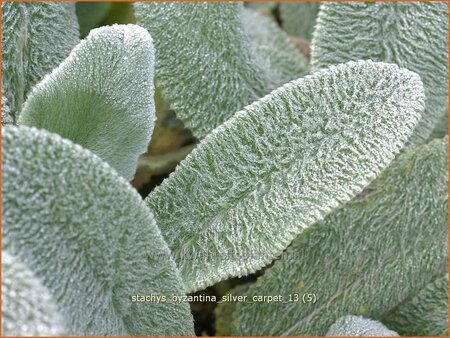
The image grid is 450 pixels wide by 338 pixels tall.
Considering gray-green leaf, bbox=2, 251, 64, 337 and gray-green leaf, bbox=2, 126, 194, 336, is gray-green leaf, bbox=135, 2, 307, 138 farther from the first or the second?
gray-green leaf, bbox=2, 251, 64, 337

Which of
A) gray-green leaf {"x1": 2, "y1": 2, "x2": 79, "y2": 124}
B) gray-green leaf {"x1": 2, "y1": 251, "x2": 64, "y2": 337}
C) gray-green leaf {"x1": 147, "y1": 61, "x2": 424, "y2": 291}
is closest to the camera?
gray-green leaf {"x1": 2, "y1": 251, "x2": 64, "y2": 337}

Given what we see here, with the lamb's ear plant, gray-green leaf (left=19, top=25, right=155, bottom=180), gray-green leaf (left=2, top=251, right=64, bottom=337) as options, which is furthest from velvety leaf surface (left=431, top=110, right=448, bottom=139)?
gray-green leaf (left=2, top=251, right=64, bottom=337)

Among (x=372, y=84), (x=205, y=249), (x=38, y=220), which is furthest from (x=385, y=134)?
(x=38, y=220)

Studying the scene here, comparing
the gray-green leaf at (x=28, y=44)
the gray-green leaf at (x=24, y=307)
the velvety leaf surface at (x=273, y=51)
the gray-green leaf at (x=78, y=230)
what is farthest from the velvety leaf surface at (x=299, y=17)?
the gray-green leaf at (x=24, y=307)

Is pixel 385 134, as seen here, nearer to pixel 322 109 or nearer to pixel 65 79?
pixel 322 109

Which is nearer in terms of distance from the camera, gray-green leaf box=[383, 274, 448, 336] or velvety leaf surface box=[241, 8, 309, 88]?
gray-green leaf box=[383, 274, 448, 336]

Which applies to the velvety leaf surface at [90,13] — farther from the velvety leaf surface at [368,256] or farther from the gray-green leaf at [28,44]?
the velvety leaf surface at [368,256]

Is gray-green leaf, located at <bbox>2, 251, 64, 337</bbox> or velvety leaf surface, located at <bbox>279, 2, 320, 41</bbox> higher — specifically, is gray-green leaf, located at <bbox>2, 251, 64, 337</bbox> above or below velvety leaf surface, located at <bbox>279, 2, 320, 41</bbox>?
below
